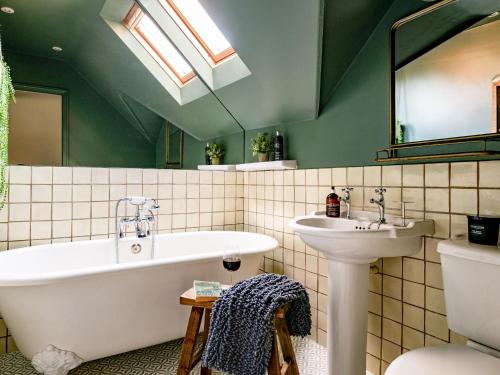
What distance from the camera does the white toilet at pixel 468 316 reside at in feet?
3.60

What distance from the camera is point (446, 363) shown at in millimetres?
1114

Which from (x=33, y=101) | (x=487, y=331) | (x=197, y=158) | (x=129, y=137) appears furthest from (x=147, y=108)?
(x=487, y=331)

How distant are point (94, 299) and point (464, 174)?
6.48 ft

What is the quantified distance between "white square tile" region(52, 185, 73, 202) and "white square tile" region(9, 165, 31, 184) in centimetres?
17

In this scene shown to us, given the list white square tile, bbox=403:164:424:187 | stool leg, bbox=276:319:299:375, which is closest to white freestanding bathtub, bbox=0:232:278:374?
stool leg, bbox=276:319:299:375

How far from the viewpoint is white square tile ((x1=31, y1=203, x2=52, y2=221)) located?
2.29 m

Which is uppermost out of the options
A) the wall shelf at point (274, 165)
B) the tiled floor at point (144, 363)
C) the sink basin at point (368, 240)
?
the wall shelf at point (274, 165)

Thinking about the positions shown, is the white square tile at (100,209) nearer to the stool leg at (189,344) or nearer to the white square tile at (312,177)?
the stool leg at (189,344)

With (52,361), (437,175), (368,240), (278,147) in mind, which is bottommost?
(52,361)

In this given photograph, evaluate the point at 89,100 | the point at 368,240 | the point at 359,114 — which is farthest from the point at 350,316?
the point at 89,100

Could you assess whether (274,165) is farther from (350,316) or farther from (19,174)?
(19,174)

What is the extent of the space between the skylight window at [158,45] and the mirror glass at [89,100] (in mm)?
65

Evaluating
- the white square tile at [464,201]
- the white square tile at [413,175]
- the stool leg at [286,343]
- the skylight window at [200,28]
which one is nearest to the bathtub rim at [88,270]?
the stool leg at [286,343]

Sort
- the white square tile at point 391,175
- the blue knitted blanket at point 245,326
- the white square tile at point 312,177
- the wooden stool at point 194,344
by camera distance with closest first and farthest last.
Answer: the blue knitted blanket at point 245,326
the wooden stool at point 194,344
the white square tile at point 391,175
the white square tile at point 312,177
